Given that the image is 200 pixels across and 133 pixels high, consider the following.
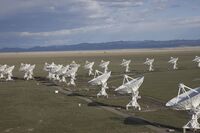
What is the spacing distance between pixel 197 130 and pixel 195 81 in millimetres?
39959

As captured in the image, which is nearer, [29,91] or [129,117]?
[129,117]

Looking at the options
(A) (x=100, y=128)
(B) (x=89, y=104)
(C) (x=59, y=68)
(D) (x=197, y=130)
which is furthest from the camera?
(C) (x=59, y=68)

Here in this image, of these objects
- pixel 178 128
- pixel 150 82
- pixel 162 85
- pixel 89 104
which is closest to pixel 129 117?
pixel 178 128

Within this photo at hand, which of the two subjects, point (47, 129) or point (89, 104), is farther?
point (89, 104)

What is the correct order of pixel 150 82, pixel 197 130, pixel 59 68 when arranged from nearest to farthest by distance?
pixel 197 130, pixel 150 82, pixel 59 68

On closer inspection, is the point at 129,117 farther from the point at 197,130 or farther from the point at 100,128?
the point at 197,130

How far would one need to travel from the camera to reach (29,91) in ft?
247

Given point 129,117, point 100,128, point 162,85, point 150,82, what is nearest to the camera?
point 100,128

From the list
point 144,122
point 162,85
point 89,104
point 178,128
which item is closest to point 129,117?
point 144,122

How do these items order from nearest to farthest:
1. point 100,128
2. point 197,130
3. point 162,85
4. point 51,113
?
point 197,130 < point 100,128 < point 51,113 < point 162,85

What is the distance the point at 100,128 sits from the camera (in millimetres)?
41438

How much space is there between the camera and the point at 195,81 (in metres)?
77.2

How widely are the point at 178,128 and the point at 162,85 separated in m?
35.6

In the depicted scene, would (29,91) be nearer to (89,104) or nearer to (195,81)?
(89,104)
